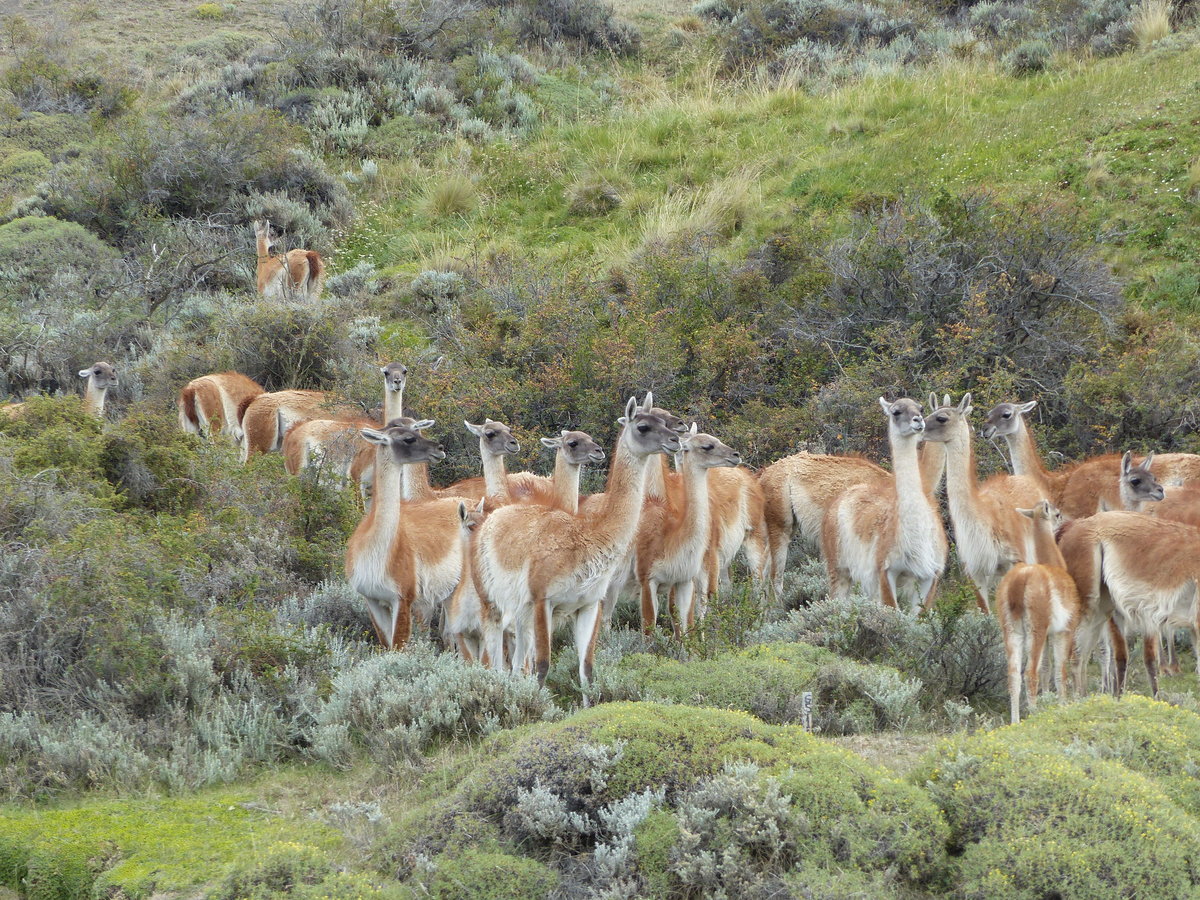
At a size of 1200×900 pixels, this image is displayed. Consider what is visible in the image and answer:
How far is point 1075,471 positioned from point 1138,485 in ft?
2.96

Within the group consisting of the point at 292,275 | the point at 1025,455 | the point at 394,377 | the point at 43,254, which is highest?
the point at 43,254

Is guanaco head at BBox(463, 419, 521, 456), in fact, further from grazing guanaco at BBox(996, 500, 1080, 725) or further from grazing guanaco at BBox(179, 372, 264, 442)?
grazing guanaco at BBox(179, 372, 264, 442)

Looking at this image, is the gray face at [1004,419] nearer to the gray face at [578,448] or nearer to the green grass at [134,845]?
the gray face at [578,448]

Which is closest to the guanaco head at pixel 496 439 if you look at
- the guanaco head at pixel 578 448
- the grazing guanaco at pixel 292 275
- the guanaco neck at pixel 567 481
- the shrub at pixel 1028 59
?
the guanaco neck at pixel 567 481

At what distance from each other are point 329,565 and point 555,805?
4933mm

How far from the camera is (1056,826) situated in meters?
4.96

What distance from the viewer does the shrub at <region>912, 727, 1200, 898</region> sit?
186 inches

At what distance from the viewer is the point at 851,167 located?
17.4 m

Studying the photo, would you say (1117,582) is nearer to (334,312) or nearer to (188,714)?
(188,714)

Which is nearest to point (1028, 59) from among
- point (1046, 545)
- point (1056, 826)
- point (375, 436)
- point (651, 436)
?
point (1046, 545)

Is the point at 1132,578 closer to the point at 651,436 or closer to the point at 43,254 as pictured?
the point at 651,436

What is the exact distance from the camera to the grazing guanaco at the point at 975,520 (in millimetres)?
8961

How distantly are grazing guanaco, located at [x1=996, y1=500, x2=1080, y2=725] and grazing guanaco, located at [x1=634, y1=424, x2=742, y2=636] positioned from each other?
7.39 ft

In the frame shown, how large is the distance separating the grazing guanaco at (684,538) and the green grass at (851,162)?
7.21 m
